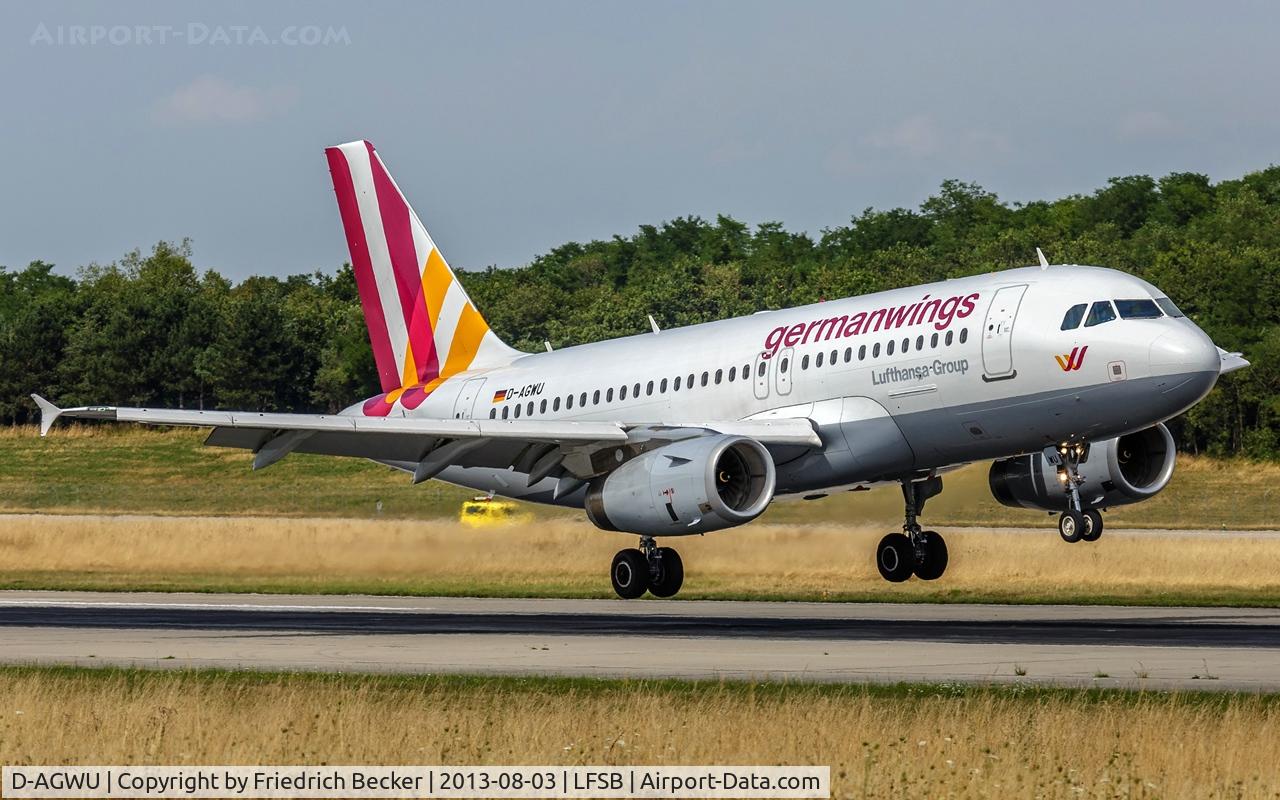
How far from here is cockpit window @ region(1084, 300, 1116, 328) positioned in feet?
105

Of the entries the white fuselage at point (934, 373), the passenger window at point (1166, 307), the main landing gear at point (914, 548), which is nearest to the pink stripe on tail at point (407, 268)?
the white fuselage at point (934, 373)

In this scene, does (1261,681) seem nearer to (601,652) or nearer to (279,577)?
(601,652)

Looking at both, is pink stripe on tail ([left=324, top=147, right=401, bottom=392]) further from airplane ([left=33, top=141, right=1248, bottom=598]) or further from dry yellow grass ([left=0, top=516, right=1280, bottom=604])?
airplane ([left=33, top=141, right=1248, bottom=598])

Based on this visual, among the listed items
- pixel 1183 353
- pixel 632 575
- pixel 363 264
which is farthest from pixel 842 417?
pixel 363 264

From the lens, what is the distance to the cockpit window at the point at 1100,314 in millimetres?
31906

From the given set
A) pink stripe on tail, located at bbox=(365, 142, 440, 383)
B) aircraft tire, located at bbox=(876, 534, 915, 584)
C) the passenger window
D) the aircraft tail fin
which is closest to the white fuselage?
the passenger window

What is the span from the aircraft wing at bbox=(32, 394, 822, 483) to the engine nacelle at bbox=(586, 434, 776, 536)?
63 cm

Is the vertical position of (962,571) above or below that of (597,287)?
below

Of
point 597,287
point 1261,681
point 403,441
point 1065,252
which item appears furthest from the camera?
point 597,287

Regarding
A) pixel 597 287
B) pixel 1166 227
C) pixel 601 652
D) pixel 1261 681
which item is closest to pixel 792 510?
pixel 601 652

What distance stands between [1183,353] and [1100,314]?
1.58 meters

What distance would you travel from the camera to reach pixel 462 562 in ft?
142

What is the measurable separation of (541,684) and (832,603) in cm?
1773

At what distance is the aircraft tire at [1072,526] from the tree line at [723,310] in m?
48.1
